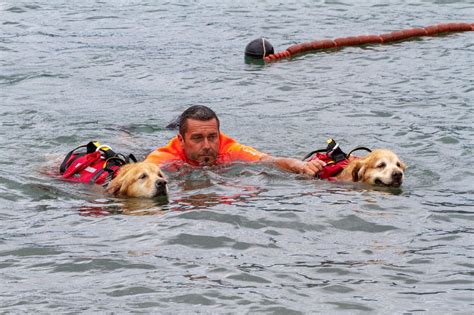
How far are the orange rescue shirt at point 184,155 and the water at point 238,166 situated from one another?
0.66ft

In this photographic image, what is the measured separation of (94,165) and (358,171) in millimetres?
2880

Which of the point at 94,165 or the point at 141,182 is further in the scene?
the point at 94,165

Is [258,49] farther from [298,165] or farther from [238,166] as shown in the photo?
[298,165]

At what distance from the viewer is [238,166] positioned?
11031 mm

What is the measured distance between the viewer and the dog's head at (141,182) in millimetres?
9867

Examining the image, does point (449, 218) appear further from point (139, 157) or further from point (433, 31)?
point (433, 31)

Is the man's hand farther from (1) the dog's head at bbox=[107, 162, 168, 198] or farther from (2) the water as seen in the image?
(1) the dog's head at bbox=[107, 162, 168, 198]

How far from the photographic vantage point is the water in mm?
6977

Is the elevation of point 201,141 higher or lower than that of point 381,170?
higher

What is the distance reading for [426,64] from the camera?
55.5 feet

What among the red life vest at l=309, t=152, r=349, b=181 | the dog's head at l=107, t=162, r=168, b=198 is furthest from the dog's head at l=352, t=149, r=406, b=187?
the dog's head at l=107, t=162, r=168, b=198

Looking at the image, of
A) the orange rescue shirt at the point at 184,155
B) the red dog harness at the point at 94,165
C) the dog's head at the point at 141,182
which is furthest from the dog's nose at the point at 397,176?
the red dog harness at the point at 94,165

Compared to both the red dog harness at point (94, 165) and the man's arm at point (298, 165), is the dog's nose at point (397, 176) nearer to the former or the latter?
the man's arm at point (298, 165)

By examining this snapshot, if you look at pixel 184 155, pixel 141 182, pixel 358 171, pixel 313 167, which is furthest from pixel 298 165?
pixel 141 182
